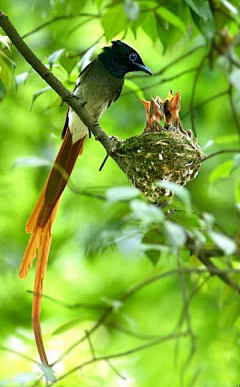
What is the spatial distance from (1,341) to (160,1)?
2.88 m

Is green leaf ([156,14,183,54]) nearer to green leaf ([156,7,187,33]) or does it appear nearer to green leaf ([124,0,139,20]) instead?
green leaf ([156,7,187,33])

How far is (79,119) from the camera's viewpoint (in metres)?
4.25

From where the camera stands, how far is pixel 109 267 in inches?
245

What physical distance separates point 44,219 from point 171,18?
3.49 ft

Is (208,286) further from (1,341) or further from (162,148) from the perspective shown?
(1,341)

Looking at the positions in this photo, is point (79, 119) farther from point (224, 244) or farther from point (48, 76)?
point (224, 244)

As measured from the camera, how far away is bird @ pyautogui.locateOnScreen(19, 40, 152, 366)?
362cm

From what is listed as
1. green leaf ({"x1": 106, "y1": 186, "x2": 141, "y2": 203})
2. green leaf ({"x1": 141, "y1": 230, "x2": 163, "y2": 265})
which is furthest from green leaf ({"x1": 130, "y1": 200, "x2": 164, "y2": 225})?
green leaf ({"x1": 141, "y1": 230, "x2": 163, "y2": 265})

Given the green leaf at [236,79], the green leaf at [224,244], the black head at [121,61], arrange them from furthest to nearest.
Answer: the black head at [121,61] → the green leaf at [236,79] → the green leaf at [224,244]

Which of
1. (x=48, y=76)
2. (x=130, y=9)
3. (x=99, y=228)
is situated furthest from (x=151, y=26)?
(x=99, y=228)

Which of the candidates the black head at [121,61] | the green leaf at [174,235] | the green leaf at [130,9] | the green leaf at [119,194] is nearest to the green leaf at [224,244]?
the green leaf at [174,235]

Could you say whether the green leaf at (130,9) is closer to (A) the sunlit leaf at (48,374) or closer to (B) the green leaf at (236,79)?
(B) the green leaf at (236,79)

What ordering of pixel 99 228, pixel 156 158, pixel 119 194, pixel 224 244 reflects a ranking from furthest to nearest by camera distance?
1. pixel 99 228
2. pixel 156 158
3. pixel 224 244
4. pixel 119 194

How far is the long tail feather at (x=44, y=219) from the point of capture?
330 centimetres
